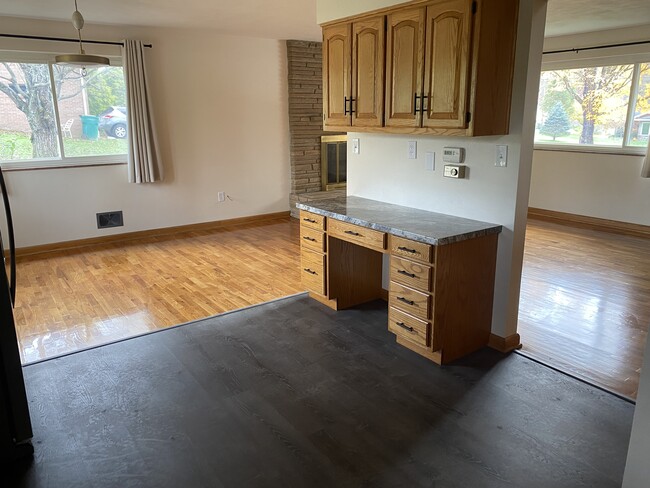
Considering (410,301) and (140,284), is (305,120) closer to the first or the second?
(140,284)

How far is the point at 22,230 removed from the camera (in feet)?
17.0

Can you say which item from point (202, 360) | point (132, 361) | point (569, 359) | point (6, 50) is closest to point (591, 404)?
point (569, 359)

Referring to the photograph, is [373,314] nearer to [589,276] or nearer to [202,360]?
[202,360]

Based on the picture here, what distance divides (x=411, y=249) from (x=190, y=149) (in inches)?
163

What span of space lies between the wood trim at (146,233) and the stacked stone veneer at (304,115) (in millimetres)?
534

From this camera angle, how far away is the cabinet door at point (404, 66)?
2.89m

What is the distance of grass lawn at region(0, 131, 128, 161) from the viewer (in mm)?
4980

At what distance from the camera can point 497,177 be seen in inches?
113

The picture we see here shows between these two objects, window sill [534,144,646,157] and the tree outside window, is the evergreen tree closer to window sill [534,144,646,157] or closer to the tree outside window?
window sill [534,144,646,157]

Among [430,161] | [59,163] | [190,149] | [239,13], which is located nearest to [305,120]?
[190,149]

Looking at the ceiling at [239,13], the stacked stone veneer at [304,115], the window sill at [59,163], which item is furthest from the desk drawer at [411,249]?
the stacked stone veneer at [304,115]

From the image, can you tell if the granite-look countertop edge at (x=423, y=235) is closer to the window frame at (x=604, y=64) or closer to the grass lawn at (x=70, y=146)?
the window frame at (x=604, y=64)

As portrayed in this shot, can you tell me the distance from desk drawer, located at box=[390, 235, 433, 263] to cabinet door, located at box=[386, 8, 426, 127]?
74 cm

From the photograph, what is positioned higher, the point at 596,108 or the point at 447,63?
the point at 447,63
